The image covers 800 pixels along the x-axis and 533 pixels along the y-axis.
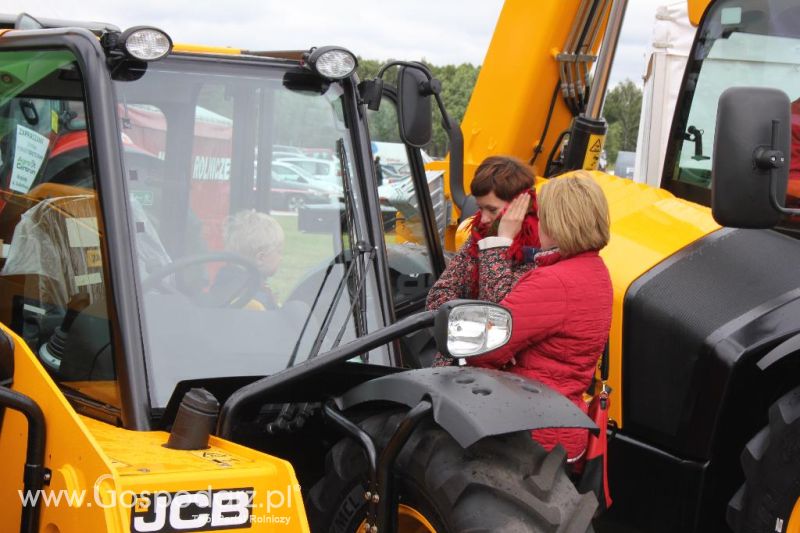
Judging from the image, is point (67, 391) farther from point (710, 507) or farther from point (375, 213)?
point (710, 507)

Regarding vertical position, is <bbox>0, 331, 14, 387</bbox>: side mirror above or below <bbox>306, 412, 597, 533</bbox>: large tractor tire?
above

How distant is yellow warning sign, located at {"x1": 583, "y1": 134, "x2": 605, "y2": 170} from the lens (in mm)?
5445

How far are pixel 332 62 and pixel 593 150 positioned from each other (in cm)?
222

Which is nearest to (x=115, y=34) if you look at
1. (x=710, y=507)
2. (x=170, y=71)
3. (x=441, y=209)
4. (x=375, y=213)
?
(x=170, y=71)

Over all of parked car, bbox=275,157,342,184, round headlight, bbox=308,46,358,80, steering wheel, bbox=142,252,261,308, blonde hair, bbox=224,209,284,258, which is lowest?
steering wheel, bbox=142,252,261,308

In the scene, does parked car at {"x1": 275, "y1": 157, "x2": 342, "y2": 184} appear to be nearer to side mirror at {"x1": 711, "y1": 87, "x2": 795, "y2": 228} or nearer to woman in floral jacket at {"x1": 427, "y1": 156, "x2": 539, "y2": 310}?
woman in floral jacket at {"x1": 427, "y1": 156, "x2": 539, "y2": 310}

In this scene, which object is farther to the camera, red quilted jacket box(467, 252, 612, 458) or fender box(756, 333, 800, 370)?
fender box(756, 333, 800, 370)

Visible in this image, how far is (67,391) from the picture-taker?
3.21m

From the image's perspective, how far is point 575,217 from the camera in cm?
341

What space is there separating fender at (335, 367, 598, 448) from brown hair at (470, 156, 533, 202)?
1.19 meters

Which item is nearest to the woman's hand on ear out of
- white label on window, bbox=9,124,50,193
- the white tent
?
white label on window, bbox=9,124,50,193

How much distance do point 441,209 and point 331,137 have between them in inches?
120

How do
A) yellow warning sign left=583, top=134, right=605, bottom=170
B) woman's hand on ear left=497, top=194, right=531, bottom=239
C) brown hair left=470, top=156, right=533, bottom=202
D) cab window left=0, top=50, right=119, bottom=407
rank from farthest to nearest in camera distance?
yellow warning sign left=583, top=134, right=605, bottom=170 < brown hair left=470, top=156, right=533, bottom=202 < woman's hand on ear left=497, top=194, right=531, bottom=239 < cab window left=0, top=50, right=119, bottom=407

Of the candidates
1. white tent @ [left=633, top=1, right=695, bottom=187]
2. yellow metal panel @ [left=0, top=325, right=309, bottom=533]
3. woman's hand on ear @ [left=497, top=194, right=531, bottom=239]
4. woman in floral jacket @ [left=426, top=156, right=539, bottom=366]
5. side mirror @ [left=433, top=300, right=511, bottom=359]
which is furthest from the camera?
white tent @ [left=633, top=1, right=695, bottom=187]
